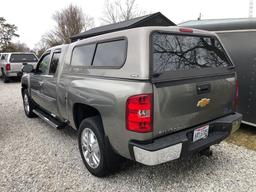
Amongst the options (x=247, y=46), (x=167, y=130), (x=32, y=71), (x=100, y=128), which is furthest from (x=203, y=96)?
(x=32, y=71)

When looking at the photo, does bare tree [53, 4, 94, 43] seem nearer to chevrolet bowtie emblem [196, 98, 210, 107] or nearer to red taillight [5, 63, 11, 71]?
red taillight [5, 63, 11, 71]

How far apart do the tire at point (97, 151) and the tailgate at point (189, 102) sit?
2.50 feet

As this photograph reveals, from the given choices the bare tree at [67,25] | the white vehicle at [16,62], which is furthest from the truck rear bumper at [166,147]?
the bare tree at [67,25]

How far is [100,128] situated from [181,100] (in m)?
1.08

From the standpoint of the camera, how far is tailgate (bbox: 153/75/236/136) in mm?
2348

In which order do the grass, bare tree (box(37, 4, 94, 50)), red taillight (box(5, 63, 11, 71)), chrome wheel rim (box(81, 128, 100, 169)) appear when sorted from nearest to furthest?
chrome wheel rim (box(81, 128, 100, 169)), the grass, red taillight (box(5, 63, 11, 71)), bare tree (box(37, 4, 94, 50))

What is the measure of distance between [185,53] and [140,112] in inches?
40.2

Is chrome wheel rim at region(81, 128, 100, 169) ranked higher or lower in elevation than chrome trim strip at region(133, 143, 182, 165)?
lower

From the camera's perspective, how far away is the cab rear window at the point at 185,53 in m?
2.49

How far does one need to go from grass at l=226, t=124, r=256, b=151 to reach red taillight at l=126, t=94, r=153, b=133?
261cm

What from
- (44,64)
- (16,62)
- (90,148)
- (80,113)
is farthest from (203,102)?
(16,62)

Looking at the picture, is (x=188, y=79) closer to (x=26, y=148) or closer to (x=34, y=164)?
(x=34, y=164)

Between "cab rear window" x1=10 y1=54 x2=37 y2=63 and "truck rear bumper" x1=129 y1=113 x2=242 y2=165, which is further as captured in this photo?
"cab rear window" x1=10 y1=54 x2=37 y2=63

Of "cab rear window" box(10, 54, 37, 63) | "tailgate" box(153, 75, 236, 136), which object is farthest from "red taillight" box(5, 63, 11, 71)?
"tailgate" box(153, 75, 236, 136)
